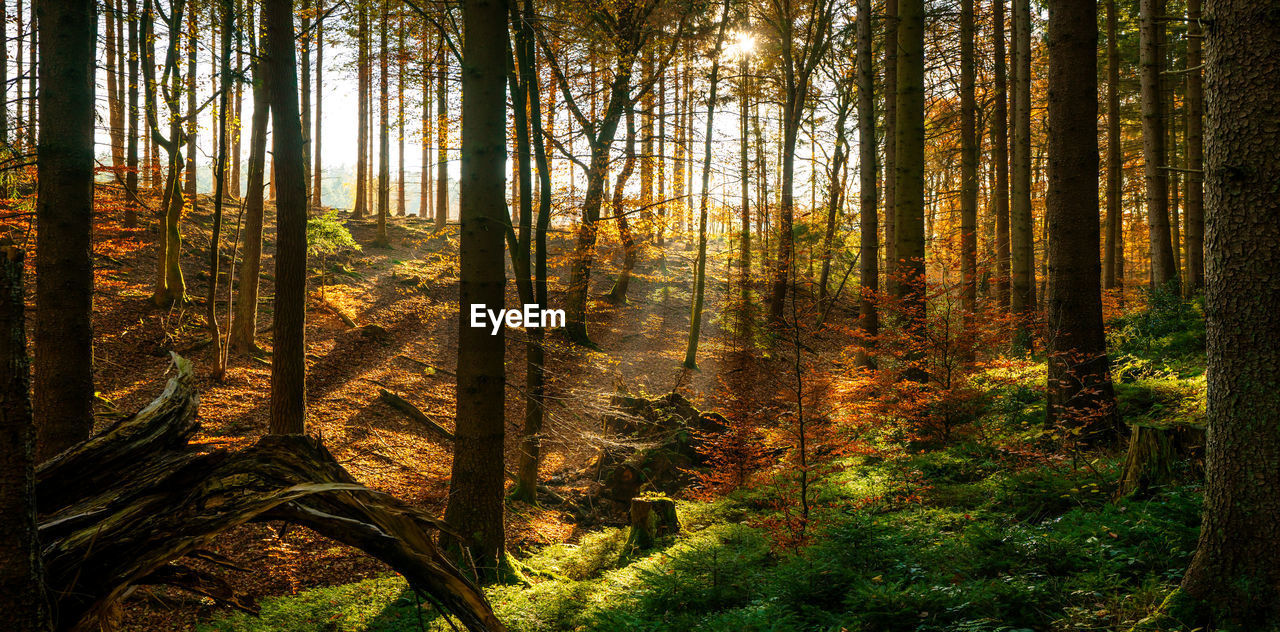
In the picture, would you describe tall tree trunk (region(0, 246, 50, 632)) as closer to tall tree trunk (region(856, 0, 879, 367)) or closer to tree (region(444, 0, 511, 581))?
tree (region(444, 0, 511, 581))

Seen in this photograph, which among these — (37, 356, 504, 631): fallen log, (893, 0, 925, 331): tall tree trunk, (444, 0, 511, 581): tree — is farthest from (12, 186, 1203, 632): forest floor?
(893, 0, 925, 331): tall tree trunk

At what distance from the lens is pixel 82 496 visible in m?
2.26

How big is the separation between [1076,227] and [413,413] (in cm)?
1033

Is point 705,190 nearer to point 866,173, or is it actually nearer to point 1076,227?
point 866,173

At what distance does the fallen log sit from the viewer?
78.6 inches

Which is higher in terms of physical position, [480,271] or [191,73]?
[191,73]

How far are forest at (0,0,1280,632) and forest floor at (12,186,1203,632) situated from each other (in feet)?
0.15

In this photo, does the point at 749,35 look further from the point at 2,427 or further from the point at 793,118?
the point at 2,427

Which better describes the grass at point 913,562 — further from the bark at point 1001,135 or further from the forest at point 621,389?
the bark at point 1001,135

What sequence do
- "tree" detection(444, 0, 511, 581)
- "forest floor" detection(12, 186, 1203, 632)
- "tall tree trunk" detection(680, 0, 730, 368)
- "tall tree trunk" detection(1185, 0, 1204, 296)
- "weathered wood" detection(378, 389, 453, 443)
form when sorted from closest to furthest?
"forest floor" detection(12, 186, 1203, 632)
"tree" detection(444, 0, 511, 581)
"weathered wood" detection(378, 389, 453, 443)
"tall tree trunk" detection(1185, 0, 1204, 296)
"tall tree trunk" detection(680, 0, 730, 368)

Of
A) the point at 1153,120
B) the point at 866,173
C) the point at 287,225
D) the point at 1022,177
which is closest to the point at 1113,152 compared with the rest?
the point at 1153,120

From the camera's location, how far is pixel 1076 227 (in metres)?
5.87

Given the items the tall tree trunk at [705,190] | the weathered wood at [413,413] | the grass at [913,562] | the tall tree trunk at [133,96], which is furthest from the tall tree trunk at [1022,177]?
the tall tree trunk at [133,96]

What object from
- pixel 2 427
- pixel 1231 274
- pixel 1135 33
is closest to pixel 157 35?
pixel 2 427
